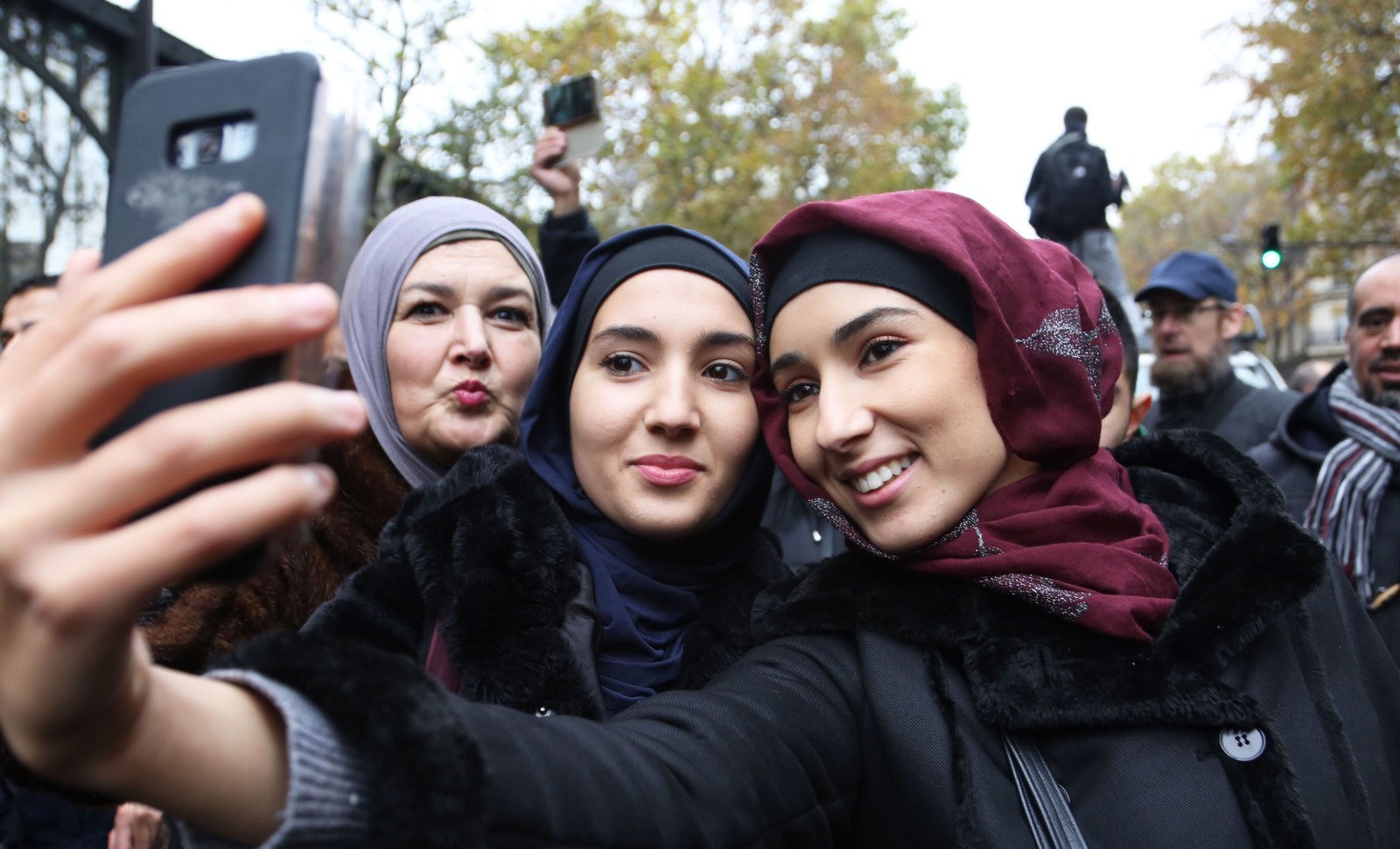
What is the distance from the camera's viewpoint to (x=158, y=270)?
0.74 metres

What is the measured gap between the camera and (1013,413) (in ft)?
5.70

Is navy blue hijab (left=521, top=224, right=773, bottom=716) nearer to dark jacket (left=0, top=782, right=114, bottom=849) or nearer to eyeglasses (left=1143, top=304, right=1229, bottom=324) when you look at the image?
dark jacket (left=0, top=782, right=114, bottom=849)

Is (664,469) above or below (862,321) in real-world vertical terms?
below

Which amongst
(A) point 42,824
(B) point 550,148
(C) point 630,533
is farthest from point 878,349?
(A) point 42,824

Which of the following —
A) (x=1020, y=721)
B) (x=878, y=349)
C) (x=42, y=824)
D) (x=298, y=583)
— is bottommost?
(x=42, y=824)

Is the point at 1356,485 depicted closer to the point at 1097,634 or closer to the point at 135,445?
the point at 1097,634

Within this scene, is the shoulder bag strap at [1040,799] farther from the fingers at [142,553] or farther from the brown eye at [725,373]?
the fingers at [142,553]

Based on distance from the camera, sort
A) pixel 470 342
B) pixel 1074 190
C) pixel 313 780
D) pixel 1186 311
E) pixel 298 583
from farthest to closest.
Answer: pixel 1186 311, pixel 1074 190, pixel 470 342, pixel 298 583, pixel 313 780

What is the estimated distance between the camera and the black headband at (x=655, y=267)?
7.03 feet

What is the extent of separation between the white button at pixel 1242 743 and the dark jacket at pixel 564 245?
269cm

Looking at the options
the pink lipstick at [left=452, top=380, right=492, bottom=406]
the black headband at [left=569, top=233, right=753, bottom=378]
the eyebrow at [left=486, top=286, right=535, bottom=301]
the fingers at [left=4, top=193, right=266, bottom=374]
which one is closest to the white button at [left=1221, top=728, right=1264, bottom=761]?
the black headband at [left=569, top=233, right=753, bottom=378]

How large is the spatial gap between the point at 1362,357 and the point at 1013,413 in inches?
120

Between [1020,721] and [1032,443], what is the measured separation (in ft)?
1.53

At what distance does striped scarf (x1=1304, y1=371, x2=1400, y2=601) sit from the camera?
3.21 metres
